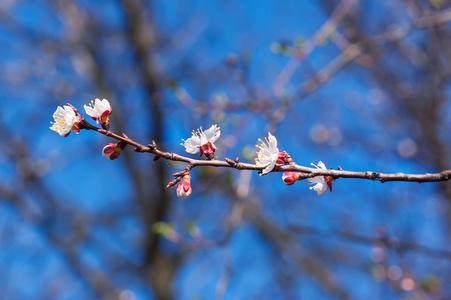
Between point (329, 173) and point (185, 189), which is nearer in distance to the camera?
point (329, 173)

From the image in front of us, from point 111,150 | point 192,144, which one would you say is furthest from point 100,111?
point 192,144

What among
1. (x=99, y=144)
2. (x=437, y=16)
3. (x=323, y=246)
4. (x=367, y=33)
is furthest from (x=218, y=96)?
(x=323, y=246)

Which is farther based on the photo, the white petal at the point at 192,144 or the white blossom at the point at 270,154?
the white petal at the point at 192,144

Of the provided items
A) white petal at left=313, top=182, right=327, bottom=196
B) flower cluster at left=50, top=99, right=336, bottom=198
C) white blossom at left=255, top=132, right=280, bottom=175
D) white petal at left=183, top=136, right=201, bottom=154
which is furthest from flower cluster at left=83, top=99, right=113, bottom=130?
white petal at left=313, top=182, right=327, bottom=196

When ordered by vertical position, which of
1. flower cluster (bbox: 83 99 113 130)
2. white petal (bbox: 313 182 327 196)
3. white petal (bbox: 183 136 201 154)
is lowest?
white petal (bbox: 313 182 327 196)

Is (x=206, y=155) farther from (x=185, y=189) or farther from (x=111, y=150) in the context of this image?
(x=111, y=150)

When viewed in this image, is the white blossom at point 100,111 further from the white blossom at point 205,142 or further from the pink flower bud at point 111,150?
the white blossom at point 205,142

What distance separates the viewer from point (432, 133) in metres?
3.18

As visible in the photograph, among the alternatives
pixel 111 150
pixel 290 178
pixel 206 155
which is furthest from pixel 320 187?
pixel 111 150

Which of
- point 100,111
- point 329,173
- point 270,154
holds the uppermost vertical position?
point 100,111

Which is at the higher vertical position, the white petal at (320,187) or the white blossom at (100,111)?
the white blossom at (100,111)

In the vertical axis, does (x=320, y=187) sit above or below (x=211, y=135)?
below

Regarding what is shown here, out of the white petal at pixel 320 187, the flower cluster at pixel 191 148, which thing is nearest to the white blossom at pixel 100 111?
the flower cluster at pixel 191 148

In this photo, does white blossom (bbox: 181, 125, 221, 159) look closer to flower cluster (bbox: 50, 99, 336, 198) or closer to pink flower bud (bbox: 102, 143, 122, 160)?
flower cluster (bbox: 50, 99, 336, 198)
